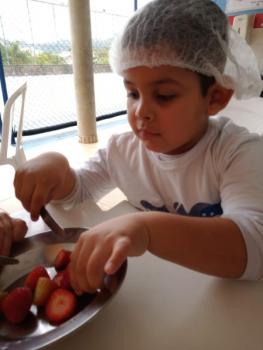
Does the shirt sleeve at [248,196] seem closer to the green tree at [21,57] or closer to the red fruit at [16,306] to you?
the red fruit at [16,306]

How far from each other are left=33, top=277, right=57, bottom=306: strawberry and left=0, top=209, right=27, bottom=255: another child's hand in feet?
0.32

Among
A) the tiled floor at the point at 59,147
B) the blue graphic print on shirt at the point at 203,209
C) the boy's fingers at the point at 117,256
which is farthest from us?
the tiled floor at the point at 59,147

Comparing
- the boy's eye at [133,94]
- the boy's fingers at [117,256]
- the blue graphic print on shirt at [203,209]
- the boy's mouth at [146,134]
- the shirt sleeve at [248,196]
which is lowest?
the blue graphic print on shirt at [203,209]

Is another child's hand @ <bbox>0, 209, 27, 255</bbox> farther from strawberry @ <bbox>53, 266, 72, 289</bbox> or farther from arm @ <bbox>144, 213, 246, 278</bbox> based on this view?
arm @ <bbox>144, 213, 246, 278</bbox>

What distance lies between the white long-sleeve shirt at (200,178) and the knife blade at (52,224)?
107 mm

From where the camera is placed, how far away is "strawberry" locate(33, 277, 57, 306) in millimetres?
359

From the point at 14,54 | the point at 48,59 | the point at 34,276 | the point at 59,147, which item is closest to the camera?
the point at 34,276

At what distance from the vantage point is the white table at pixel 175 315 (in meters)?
0.30

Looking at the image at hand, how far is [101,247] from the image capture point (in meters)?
0.32

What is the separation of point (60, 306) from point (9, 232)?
17 centimetres

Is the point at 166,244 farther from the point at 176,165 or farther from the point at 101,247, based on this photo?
the point at 176,165

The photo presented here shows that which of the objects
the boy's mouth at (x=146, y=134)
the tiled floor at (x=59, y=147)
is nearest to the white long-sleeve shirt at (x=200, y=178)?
the boy's mouth at (x=146, y=134)

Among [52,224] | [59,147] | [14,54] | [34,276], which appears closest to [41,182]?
[52,224]

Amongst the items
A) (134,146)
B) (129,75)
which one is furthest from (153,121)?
(134,146)
